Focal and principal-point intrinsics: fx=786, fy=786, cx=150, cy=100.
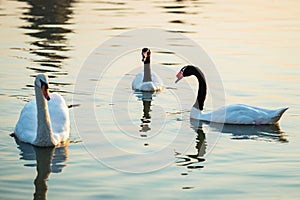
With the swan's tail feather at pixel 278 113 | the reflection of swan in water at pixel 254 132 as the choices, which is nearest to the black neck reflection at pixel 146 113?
the reflection of swan in water at pixel 254 132

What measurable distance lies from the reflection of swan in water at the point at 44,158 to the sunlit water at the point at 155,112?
15 millimetres

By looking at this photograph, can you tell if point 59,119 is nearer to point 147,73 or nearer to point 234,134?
point 234,134

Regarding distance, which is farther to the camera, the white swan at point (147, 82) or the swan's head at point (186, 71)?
the white swan at point (147, 82)

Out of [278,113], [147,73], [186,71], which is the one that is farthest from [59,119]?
[147,73]

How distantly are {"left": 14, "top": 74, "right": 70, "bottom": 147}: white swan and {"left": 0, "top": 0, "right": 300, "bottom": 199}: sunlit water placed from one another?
7.0 inches

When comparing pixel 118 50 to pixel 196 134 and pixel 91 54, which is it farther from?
pixel 196 134

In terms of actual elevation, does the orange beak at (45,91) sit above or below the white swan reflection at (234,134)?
above

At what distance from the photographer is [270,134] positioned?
12930mm

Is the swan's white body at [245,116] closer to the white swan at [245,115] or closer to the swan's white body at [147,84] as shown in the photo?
the white swan at [245,115]

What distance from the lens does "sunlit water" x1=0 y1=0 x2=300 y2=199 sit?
9.59 metres

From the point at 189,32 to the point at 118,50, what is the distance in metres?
4.45

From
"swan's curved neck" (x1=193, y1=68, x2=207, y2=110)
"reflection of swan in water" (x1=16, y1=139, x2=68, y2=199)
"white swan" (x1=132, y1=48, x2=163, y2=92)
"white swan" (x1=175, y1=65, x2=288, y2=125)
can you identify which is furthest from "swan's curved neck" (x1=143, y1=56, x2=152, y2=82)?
"reflection of swan in water" (x1=16, y1=139, x2=68, y2=199)

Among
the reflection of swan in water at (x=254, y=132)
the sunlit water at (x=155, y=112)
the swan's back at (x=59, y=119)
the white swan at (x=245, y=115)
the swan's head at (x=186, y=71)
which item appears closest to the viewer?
the sunlit water at (x=155, y=112)

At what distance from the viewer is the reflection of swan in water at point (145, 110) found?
13164 millimetres
